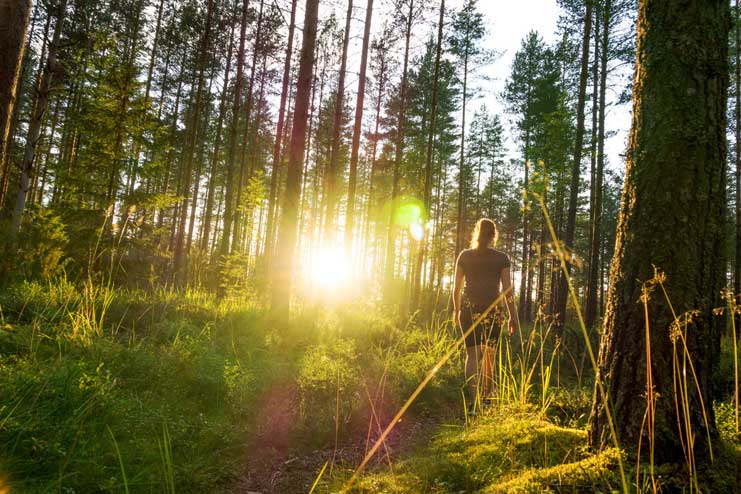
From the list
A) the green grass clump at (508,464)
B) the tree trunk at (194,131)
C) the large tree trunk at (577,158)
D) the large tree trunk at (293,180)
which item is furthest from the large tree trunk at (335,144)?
the green grass clump at (508,464)

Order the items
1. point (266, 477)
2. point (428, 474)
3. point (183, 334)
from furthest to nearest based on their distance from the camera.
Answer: point (183, 334) < point (266, 477) < point (428, 474)

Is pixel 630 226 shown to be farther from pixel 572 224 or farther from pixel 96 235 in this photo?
pixel 572 224

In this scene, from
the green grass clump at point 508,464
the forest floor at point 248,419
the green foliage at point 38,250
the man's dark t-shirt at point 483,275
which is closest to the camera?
the green grass clump at point 508,464

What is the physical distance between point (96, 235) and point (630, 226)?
8790 mm

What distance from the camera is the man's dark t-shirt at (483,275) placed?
179 inches

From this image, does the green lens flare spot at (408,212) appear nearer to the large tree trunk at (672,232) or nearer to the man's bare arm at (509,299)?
the man's bare arm at (509,299)

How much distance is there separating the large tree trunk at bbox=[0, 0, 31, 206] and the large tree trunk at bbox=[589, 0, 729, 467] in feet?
20.7

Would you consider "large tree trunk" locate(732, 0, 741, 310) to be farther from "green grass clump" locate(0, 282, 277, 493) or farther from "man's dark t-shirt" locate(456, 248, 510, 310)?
"green grass clump" locate(0, 282, 277, 493)

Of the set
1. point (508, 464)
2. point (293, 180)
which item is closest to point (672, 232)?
point (508, 464)

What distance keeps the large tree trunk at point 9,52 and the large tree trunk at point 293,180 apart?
4.13 m

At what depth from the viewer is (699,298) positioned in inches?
73.8

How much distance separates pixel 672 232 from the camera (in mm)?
1908

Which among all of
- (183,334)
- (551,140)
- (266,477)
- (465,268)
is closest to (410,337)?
(465,268)

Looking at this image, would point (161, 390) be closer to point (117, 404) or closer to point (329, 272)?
point (117, 404)
